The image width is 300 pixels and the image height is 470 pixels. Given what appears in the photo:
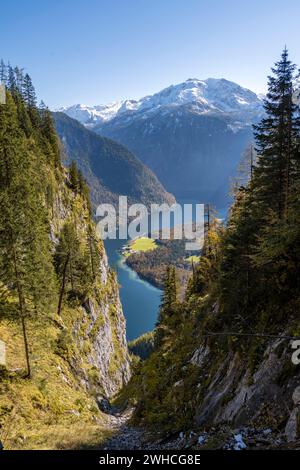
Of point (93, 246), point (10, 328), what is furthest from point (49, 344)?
point (93, 246)

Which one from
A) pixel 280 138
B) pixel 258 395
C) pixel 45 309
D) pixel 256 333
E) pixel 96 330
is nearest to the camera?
pixel 258 395

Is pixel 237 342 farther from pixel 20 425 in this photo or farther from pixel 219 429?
pixel 20 425

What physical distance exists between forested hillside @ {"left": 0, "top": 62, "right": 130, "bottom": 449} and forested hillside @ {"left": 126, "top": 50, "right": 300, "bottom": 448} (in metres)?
6.27

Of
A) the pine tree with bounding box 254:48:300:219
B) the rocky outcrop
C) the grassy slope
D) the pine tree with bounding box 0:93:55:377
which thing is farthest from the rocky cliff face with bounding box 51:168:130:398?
the pine tree with bounding box 254:48:300:219

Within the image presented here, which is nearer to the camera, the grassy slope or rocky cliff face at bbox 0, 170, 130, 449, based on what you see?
the grassy slope

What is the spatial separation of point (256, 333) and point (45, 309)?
690 inches

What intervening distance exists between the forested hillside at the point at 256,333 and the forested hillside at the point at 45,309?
20.6 feet

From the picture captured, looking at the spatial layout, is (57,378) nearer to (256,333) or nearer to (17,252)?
(17,252)

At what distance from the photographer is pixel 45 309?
2638cm

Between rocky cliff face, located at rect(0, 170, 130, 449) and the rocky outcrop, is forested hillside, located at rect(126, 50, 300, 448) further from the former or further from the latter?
rocky cliff face, located at rect(0, 170, 130, 449)

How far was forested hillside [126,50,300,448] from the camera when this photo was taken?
10790 millimetres

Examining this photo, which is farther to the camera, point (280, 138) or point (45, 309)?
point (45, 309)

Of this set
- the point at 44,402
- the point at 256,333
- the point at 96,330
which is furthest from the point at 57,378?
the point at 96,330

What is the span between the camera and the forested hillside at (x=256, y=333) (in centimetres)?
1079
